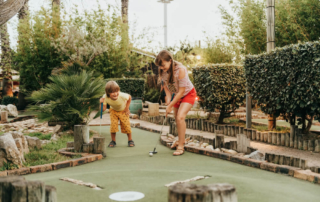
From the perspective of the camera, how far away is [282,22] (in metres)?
9.66

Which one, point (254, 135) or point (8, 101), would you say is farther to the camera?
point (8, 101)

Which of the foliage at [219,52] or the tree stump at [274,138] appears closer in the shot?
the tree stump at [274,138]

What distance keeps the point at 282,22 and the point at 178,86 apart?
669 centimetres

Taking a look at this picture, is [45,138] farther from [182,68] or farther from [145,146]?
[182,68]

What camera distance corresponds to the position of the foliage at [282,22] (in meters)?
9.30

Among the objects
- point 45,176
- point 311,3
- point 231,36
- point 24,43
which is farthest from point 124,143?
point 24,43

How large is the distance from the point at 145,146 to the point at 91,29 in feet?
37.2

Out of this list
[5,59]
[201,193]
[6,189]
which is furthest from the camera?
[5,59]

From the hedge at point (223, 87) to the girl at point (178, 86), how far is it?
3.40 metres

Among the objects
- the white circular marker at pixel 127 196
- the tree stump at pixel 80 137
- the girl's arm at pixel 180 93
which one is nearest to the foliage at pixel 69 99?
the tree stump at pixel 80 137

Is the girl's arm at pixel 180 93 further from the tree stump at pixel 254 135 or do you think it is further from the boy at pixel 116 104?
the tree stump at pixel 254 135

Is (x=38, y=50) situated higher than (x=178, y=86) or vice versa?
(x=38, y=50)

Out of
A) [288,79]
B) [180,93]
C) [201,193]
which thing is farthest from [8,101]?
[201,193]

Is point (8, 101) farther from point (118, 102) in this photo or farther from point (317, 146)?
point (317, 146)
